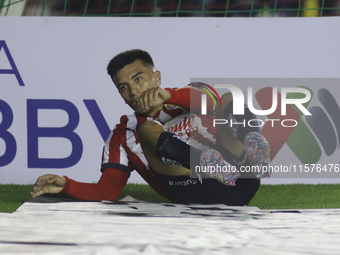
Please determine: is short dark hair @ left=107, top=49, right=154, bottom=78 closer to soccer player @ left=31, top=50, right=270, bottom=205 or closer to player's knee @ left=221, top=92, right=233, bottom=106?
soccer player @ left=31, top=50, right=270, bottom=205

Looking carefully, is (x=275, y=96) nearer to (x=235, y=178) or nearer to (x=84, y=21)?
(x=235, y=178)

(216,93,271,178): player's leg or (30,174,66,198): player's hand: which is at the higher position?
(216,93,271,178): player's leg

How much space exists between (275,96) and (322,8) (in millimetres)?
527

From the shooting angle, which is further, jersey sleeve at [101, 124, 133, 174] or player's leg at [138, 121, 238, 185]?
jersey sleeve at [101, 124, 133, 174]

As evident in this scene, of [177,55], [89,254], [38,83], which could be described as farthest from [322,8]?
[89,254]

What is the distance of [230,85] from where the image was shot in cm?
185

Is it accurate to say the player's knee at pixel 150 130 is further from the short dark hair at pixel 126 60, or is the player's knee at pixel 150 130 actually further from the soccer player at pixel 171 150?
the short dark hair at pixel 126 60

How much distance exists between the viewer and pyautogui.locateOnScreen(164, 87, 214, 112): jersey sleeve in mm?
1176

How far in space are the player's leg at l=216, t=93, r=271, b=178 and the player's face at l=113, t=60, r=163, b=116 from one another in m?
0.25

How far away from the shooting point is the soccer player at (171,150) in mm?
1029

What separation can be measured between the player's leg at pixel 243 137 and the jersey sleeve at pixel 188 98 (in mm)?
65

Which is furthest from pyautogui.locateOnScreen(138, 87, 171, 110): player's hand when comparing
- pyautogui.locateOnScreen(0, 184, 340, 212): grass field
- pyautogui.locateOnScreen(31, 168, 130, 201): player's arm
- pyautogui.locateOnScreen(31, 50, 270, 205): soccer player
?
pyautogui.locateOnScreen(0, 184, 340, 212): grass field

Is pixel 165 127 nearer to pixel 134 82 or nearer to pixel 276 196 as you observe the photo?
pixel 134 82

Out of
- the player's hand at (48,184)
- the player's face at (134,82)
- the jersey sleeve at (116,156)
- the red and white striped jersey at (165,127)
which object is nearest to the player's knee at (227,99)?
the red and white striped jersey at (165,127)
